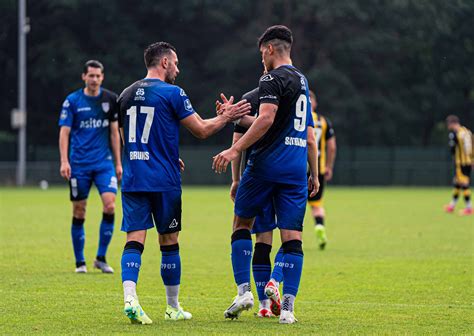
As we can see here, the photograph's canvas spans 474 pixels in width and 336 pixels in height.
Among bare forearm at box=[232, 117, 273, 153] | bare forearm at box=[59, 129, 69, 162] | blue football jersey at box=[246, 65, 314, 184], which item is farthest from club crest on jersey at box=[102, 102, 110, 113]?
bare forearm at box=[232, 117, 273, 153]

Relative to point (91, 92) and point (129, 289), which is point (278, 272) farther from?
point (91, 92)

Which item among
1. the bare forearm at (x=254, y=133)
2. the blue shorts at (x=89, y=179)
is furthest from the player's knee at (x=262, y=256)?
the blue shorts at (x=89, y=179)

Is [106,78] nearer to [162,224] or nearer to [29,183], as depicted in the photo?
[29,183]

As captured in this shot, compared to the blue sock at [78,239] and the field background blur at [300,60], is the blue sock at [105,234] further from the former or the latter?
the field background blur at [300,60]

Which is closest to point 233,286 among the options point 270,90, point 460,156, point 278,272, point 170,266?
point 278,272

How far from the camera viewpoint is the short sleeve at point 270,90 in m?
7.84

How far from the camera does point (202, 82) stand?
5216 centimetres

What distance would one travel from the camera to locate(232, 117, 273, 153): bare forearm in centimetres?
777

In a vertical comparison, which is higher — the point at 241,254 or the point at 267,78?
the point at 267,78

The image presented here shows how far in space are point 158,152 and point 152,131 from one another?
169mm

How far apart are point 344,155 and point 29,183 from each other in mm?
15290

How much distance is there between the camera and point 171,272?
815 cm

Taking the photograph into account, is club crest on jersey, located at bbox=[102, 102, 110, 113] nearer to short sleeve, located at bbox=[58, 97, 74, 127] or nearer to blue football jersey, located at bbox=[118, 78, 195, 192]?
short sleeve, located at bbox=[58, 97, 74, 127]

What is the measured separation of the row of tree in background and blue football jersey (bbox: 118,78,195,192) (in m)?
41.8
